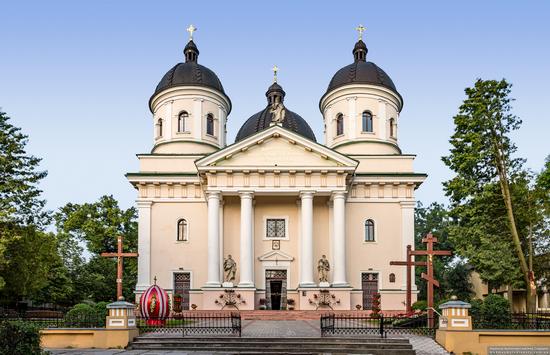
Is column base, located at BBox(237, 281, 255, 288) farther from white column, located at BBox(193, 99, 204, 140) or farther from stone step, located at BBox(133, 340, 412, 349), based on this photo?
stone step, located at BBox(133, 340, 412, 349)

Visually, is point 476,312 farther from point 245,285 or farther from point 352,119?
point 352,119

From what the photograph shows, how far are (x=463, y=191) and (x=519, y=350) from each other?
546 inches

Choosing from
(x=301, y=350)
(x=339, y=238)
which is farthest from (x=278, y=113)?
(x=301, y=350)

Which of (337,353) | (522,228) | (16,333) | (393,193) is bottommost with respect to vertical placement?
(337,353)

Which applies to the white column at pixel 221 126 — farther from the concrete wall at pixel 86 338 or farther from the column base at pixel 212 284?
the concrete wall at pixel 86 338

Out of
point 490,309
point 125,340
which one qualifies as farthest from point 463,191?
point 125,340

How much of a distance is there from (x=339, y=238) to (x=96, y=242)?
24.6 m

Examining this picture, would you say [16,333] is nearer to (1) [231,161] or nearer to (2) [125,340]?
(2) [125,340]

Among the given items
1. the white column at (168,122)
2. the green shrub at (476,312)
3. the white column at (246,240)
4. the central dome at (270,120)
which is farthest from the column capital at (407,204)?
the white column at (168,122)

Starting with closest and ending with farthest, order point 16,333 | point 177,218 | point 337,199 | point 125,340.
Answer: point 16,333 → point 125,340 → point 337,199 → point 177,218

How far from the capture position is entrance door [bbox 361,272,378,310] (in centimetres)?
3309

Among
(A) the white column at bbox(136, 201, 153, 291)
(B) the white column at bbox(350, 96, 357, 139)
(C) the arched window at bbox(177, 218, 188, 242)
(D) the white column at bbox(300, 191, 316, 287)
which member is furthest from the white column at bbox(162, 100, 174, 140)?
(B) the white column at bbox(350, 96, 357, 139)

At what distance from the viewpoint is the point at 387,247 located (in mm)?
33750

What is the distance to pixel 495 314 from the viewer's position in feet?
61.2
